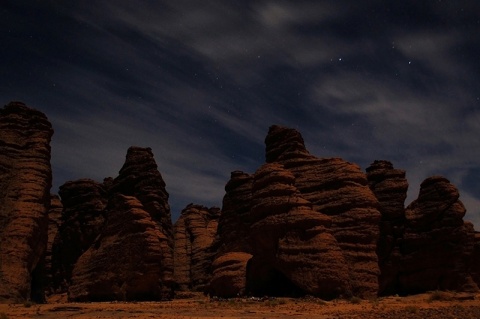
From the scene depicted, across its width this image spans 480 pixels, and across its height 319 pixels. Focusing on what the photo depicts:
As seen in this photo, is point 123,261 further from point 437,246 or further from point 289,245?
point 437,246

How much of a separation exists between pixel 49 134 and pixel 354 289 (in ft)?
90.9

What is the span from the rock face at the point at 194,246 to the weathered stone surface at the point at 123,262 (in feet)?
71.2

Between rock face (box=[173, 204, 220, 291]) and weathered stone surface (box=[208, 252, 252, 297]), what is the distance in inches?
657

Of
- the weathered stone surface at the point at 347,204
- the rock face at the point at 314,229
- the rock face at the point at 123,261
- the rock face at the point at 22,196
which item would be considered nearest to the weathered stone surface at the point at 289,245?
the rock face at the point at 314,229

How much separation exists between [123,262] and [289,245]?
1213 centimetres

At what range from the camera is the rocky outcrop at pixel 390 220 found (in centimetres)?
3594

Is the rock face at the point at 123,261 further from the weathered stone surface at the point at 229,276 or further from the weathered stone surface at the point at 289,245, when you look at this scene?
Result: the weathered stone surface at the point at 289,245

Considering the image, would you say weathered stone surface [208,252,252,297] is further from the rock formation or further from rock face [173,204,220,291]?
rock face [173,204,220,291]

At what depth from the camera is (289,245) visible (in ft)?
91.6

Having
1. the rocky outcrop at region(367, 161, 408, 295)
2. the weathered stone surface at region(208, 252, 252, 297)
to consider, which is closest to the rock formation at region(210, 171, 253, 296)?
the weathered stone surface at region(208, 252, 252, 297)

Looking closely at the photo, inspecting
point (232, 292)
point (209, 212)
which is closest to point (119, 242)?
point (232, 292)

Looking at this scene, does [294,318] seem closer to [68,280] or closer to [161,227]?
[161,227]

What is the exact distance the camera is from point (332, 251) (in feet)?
87.8

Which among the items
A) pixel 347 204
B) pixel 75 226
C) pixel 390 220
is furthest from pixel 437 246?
pixel 75 226
